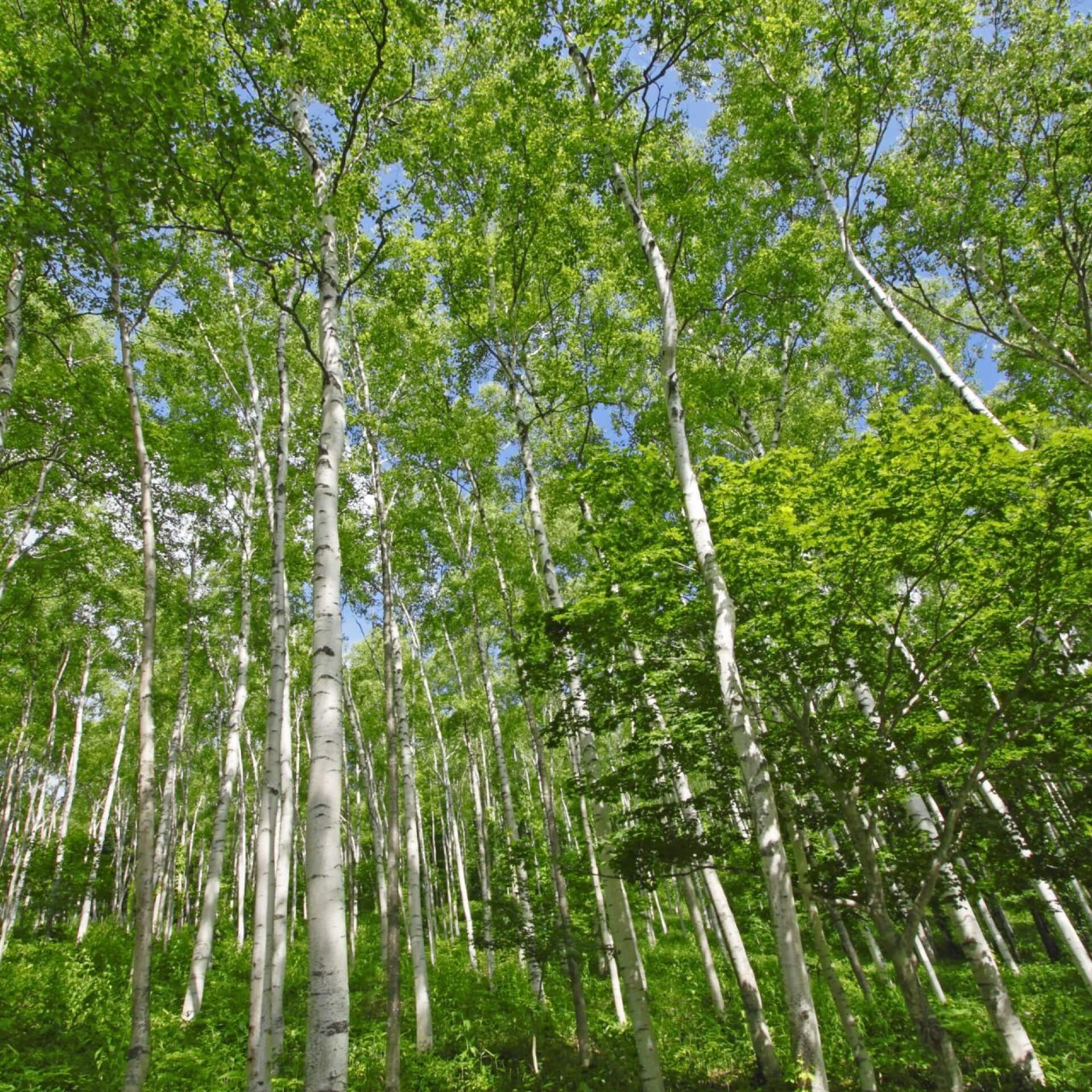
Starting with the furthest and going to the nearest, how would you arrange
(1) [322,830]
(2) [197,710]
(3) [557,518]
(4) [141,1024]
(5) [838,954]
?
(2) [197,710] < (5) [838,954] < (3) [557,518] < (4) [141,1024] < (1) [322,830]

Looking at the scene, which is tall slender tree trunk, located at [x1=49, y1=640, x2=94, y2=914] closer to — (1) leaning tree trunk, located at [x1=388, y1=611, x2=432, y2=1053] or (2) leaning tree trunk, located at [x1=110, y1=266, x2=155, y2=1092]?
(1) leaning tree trunk, located at [x1=388, y1=611, x2=432, y2=1053]

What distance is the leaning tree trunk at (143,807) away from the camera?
5105mm

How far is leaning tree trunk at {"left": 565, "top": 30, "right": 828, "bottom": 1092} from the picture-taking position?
14.6 feet

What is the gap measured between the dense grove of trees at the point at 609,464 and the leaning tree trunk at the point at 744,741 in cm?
4

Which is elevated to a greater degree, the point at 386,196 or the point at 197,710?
the point at 197,710

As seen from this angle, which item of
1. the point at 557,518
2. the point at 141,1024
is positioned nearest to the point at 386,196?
the point at 141,1024

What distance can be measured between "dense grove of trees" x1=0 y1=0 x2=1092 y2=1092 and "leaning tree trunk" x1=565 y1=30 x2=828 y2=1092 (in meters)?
0.04

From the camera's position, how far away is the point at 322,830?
3719mm

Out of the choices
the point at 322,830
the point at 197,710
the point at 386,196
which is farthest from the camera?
the point at 197,710

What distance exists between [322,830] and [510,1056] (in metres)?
8.83

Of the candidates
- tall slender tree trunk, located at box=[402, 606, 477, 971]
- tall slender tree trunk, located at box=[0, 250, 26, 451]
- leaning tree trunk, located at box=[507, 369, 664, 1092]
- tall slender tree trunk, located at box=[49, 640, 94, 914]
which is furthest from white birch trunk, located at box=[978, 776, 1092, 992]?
tall slender tree trunk, located at box=[49, 640, 94, 914]

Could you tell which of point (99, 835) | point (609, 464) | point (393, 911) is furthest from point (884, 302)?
point (99, 835)

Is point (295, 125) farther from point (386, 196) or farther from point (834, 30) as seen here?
point (834, 30)

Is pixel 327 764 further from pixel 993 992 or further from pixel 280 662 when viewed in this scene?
pixel 993 992
